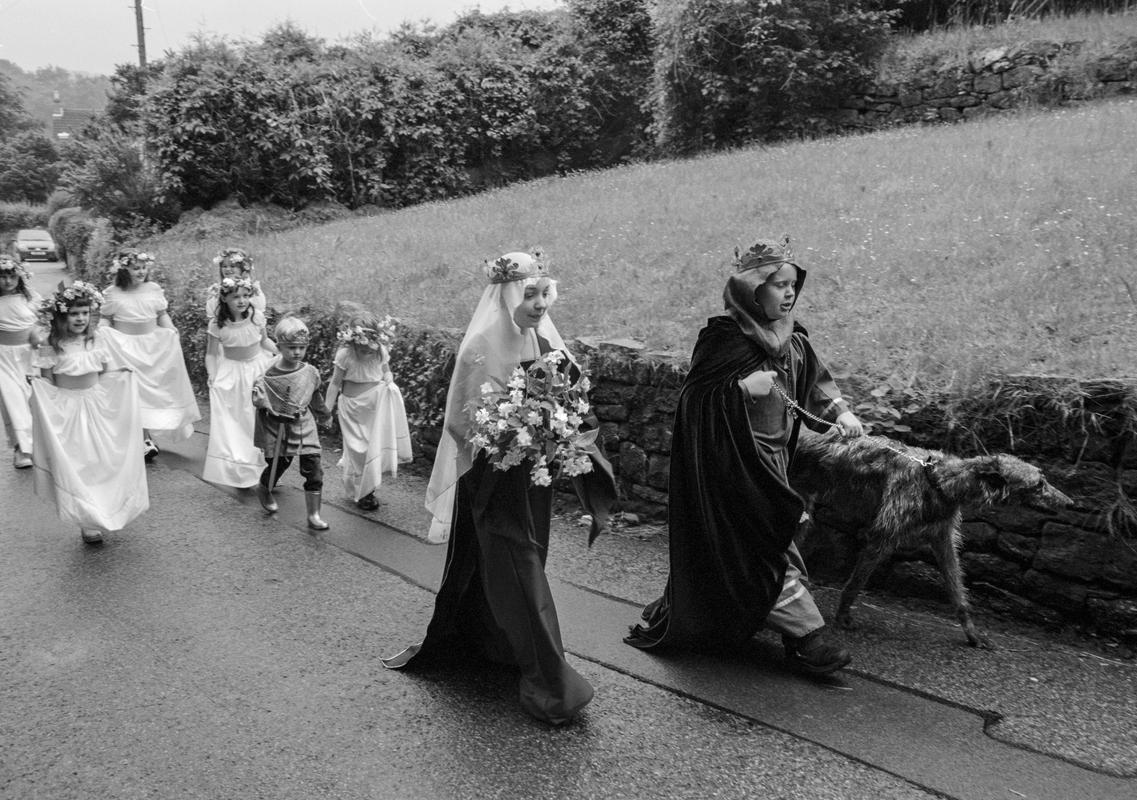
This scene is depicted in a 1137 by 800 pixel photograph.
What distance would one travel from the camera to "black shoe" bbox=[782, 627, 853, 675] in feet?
16.0

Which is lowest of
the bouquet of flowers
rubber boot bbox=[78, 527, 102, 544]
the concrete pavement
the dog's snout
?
the concrete pavement

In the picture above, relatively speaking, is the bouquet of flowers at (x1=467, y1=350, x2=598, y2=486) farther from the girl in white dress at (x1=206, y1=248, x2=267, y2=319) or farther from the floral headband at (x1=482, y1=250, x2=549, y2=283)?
the girl in white dress at (x1=206, y1=248, x2=267, y2=319)

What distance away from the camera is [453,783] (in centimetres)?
408

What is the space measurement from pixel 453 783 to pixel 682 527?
6.05ft

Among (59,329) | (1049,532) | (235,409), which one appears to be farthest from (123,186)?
(1049,532)

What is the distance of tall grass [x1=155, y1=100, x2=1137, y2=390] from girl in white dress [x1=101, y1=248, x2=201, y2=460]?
7.94 feet

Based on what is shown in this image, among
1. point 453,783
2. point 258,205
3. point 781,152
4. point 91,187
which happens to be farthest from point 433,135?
point 453,783

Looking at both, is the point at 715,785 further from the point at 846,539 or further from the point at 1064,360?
the point at 1064,360

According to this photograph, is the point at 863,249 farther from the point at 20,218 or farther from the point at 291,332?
the point at 20,218

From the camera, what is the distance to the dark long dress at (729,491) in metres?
4.99

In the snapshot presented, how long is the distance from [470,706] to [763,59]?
18.3m

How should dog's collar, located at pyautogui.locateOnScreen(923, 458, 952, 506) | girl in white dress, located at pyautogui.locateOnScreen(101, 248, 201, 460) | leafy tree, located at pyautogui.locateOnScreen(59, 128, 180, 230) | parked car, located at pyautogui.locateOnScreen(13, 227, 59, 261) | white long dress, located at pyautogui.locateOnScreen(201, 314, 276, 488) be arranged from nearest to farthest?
dog's collar, located at pyautogui.locateOnScreen(923, 458, 952, 506) < white long dress, located at pyautogui.locateOnScreen(201, 314, 276, 488) < girl in white dress, located at pyautogui.locateOnScreen(101, 248, 201, 460) < leafy tree, located at pyautogui.locateOnScreen(59, 128, 180, 230) < parked car, located at pyautogui.locateOnScreen(13, 227, 59, 261)

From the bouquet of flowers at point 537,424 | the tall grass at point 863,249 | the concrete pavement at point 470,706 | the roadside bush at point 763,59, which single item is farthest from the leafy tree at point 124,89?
the bouquet of flowers at point 537,424

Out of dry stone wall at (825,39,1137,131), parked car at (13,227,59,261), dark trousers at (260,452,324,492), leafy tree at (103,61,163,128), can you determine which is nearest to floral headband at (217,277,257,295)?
dark trousers at (260,452,324,492)
